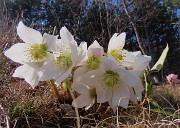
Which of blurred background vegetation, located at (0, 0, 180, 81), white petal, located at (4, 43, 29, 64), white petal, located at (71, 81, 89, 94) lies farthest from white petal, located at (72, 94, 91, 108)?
blurred background vegetation, located at (0, 0, 180, 81)

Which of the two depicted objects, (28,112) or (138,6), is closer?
(28,112)

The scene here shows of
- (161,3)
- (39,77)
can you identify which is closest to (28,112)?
(39,77)

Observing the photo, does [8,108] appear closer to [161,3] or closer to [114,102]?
[114,102]

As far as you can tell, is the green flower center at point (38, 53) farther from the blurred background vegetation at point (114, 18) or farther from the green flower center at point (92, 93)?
the blurred background vegetation at point (114, 18)

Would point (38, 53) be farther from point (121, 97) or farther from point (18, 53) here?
point (121, 97)

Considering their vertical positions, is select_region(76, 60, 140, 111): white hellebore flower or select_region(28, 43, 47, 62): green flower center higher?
select_region(28, 43, 47, 62): green flower center

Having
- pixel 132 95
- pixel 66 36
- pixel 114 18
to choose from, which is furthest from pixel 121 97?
pixel 114 18

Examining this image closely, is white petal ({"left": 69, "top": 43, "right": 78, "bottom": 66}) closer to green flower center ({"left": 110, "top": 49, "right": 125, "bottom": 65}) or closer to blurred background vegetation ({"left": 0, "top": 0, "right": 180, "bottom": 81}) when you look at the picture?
green flower center ({"left": 110, "top": 49, "right": 125, "bottom": 65})
